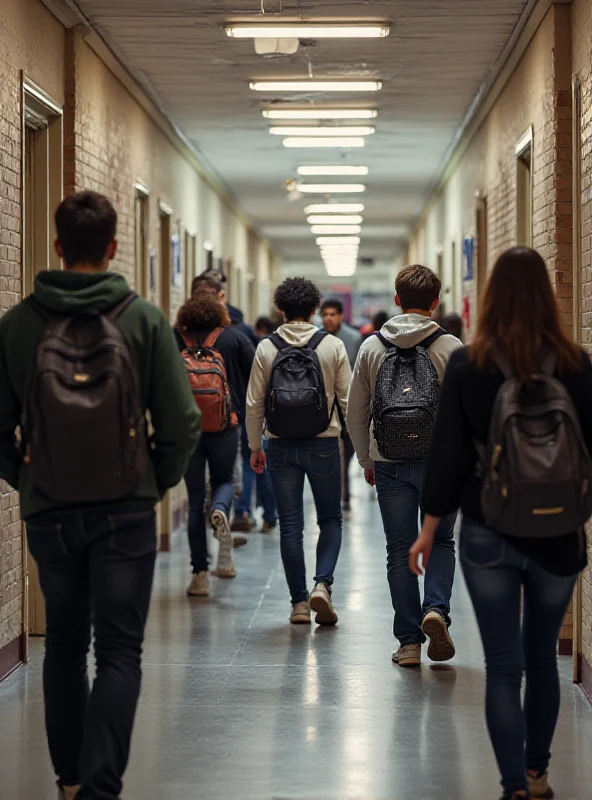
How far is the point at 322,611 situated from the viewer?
22.2 ft

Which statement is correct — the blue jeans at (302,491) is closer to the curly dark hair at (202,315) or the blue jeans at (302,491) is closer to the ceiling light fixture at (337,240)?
the curly dark hair at (202,315)

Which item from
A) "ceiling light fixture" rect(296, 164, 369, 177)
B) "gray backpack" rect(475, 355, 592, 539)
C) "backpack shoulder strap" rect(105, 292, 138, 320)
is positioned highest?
"ceiling light fixture" rect(296, 164, 369, 177)

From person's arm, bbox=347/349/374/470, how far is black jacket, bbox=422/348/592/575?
221cm

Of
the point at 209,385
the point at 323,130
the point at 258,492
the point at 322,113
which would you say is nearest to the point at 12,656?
the point at 209,385

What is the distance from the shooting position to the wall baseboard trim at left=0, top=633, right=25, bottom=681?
573 centimetres

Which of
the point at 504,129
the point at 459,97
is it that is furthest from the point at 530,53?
the point at 459,97

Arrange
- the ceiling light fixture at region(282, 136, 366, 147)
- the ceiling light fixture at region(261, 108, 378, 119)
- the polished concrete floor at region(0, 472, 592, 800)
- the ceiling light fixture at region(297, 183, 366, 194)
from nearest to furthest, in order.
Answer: the polished concrete floor at region(0, 472, 592, 800), the ceiling light fixture at region(261, 108, 378, 119), the ceiling light fixture at region(282, 136, 366, 147), the ceiling light fixture at region(297, 183, 366, 194)

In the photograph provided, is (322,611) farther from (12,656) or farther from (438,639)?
(12,656)

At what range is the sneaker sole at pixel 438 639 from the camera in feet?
18.6

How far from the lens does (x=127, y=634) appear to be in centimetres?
345

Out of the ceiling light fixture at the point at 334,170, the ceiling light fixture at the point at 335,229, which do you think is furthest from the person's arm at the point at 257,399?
the ceiling light fixture at the point at 335,229

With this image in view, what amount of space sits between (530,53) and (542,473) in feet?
16.0

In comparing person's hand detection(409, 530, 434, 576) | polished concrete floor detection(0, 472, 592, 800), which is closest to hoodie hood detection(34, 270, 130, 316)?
person's hand detection(409, 530, 434, 576)

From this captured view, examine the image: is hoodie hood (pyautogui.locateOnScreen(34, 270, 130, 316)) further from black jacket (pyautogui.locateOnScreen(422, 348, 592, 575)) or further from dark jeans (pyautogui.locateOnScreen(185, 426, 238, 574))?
dark jeans (pyautogui.locateOnScreen(185, 426, 238, 574))
